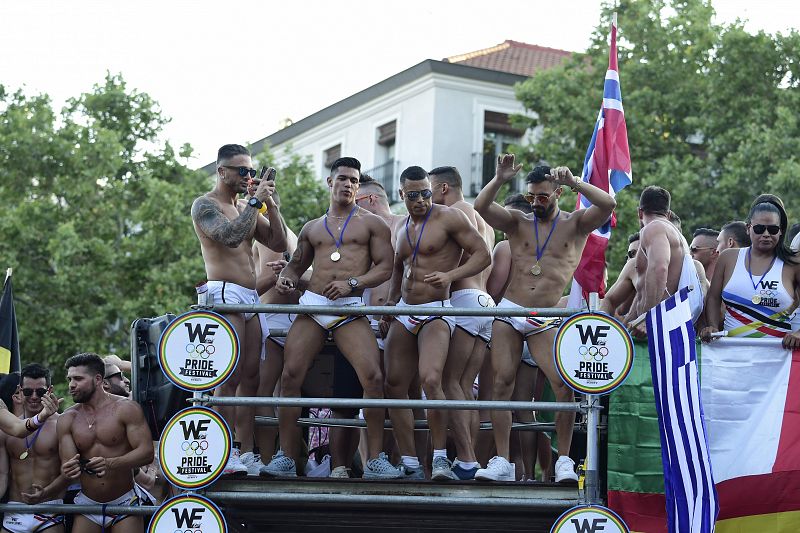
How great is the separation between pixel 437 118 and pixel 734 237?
22.3 meters

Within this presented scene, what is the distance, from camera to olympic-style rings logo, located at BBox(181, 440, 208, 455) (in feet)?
23.2

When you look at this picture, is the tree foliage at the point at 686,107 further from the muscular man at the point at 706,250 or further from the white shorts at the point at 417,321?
the white shorts at the point at 417,321

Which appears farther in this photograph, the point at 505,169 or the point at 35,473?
the point at 35,473

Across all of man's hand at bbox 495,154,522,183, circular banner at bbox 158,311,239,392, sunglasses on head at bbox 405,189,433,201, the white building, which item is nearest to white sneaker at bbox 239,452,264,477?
circular banner at bbox 158,311,239,392

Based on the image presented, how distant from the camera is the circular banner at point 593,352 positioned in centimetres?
702

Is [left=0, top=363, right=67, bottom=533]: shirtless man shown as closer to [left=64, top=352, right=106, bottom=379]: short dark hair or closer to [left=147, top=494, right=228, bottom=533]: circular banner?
[left=64, top=352, right=106, bottom=379]: short dark hair

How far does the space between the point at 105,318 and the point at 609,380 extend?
16.8 meters

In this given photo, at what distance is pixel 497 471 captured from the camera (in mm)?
7660

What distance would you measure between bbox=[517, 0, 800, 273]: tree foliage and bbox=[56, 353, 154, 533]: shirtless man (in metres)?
13.4

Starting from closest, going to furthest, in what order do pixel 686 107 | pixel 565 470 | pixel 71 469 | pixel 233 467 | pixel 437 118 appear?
pixel 233 467, pixel 565 470, pixel 71 469, pixel 686 107, pixel 437 118

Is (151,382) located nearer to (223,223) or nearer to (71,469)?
(71,469)

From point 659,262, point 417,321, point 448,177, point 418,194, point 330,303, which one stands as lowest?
point 417,321

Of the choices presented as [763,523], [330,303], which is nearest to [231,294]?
[330,303]

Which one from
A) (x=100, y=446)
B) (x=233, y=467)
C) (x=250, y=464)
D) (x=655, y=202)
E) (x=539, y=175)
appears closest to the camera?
(x=233, y=467)
